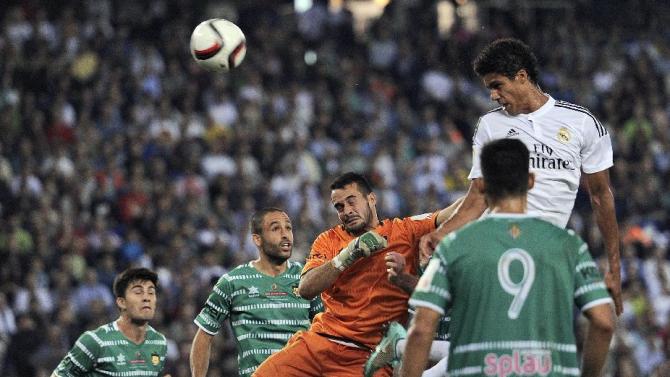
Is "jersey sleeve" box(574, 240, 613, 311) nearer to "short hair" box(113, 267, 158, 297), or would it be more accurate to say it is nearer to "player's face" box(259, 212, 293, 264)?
"player's face" box(259, 212, 293, 264)

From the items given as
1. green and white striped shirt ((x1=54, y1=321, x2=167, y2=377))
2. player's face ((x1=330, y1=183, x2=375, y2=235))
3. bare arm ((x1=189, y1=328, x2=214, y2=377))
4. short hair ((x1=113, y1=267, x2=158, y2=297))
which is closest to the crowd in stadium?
short hair ((x1=113, y1=267, x2=158, y2=297))

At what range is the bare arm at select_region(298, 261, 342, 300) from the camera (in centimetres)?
816

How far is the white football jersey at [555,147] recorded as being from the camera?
7.43 meters

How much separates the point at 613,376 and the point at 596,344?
1143 centimetres

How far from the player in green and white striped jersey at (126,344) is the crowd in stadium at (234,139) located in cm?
506

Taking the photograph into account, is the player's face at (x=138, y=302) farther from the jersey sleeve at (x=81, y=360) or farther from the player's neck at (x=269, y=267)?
the player's neck at (x=269, y=267)

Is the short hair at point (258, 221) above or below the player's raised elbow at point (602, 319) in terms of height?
above

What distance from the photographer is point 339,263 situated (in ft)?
26.5

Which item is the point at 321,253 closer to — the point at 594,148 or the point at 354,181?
the point at 354,181

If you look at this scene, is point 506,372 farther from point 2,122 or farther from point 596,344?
point 2,122

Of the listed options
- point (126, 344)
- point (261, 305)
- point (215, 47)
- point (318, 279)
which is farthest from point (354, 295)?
point (215, 47)

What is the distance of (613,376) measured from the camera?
16.9 meters

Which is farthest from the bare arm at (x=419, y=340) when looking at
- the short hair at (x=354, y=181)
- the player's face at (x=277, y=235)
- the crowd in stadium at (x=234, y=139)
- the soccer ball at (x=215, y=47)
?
the crowd in stadium at (x=234, y=139)

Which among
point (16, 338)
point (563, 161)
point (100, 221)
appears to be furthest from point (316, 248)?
point (100, 221)
